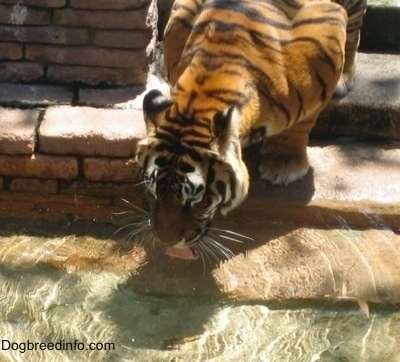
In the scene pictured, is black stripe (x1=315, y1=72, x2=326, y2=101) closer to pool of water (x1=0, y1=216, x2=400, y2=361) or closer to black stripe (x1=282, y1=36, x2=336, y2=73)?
black stripe (x1=282, y1=36, x2=336, y2=73)

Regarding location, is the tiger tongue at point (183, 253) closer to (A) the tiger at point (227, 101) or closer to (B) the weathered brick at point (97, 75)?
(A) the tiger at point (227, 101)

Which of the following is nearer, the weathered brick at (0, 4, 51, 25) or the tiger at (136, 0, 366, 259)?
the tiger at (136, 0, 366, 259)

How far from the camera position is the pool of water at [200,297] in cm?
398

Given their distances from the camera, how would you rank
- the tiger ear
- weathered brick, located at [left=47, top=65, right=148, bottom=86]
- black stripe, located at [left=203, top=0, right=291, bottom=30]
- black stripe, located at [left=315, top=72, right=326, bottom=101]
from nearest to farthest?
the tiger ear, black stripe, located at [left=203, top=0, right=291, bottom=30], black stripe, located at [left=315, top=72, right=326, bottom=101], weathered brick, located at [left=47, top=65, right=148, bottom=86]

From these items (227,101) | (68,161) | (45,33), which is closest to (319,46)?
(227,101)

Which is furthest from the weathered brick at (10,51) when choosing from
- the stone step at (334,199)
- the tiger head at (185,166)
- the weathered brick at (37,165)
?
the stone step at (334,199)

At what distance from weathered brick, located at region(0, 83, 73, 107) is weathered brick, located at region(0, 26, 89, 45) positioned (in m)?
0.25

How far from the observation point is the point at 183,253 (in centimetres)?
436


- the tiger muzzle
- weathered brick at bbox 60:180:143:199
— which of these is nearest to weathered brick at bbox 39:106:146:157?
weathered brick at bbox 60:180:143:199

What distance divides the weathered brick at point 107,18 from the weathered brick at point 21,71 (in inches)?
12.2

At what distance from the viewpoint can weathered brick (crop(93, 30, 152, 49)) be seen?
4879 millimetres

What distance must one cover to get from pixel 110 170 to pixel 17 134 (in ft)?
1.57

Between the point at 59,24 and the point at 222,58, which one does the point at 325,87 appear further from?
the point at 59,24

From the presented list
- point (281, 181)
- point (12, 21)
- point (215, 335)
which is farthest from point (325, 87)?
point (12, 21)
